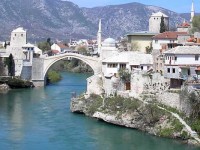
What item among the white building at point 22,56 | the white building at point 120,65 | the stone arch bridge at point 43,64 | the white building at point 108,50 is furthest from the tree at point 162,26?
the white building at point 22,56

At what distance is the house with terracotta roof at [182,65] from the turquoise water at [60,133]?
4360mm

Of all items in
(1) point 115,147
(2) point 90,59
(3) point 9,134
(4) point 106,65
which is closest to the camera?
(1) point 115,147

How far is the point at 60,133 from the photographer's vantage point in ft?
111

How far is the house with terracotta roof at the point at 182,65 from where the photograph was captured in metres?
35.2

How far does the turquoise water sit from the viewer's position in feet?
101

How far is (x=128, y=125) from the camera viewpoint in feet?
113

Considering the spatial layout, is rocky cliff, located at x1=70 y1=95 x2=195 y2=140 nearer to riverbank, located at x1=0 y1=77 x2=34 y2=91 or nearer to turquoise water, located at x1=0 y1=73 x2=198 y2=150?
turquoise water, located at x1=0 y1=73 x2=198 y2=150

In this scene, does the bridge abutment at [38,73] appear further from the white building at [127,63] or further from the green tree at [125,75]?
the green tree at [125,75]

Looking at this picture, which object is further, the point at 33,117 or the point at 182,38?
the point at 182,38

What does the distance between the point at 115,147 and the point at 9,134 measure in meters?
6.31

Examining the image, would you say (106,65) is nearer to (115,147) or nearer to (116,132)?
(116,132)

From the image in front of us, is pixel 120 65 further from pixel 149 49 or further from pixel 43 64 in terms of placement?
pixel 43 64

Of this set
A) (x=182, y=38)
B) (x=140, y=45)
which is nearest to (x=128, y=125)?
(x=182, y=38)

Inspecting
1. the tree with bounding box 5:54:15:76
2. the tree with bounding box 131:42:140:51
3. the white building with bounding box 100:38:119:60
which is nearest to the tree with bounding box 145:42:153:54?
the tree with bounding box 131:42:140:51
